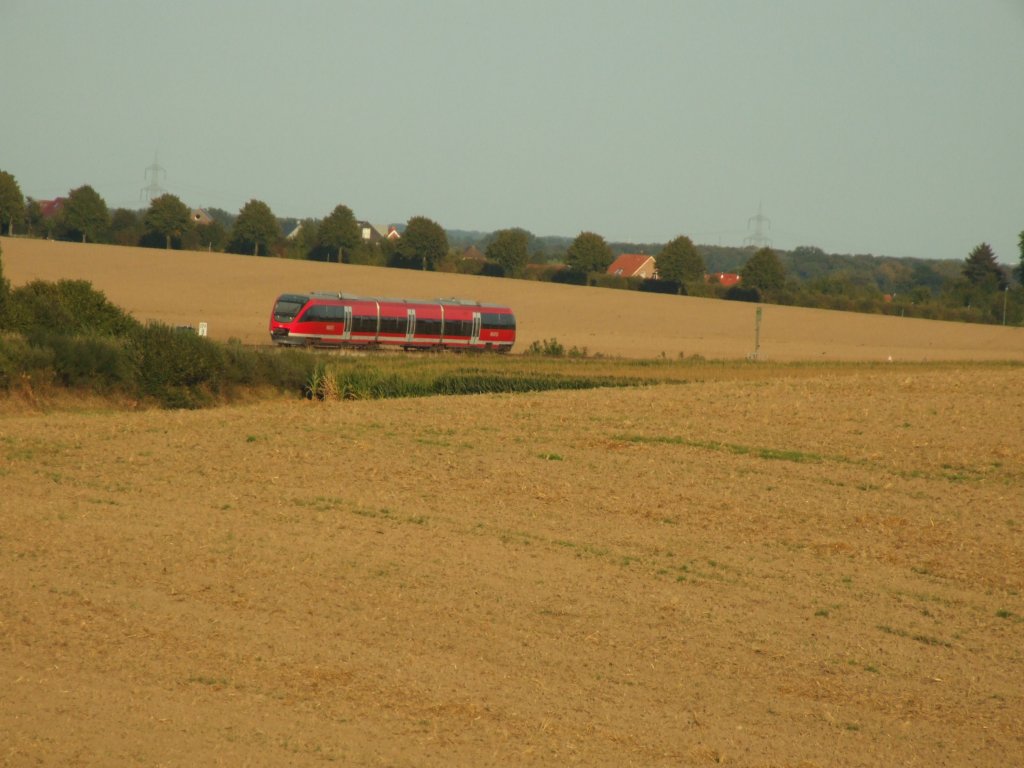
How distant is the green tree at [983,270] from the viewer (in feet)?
364

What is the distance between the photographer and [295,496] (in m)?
13.8

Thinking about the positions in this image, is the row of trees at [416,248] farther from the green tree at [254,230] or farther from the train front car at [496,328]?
the train front car at [496,328]

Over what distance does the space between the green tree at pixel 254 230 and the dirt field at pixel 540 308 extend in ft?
25.1

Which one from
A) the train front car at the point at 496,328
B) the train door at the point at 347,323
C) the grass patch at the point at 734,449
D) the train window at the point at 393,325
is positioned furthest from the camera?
the train front car at the point at 496,328

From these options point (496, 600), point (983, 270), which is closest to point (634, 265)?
point (983, 270)

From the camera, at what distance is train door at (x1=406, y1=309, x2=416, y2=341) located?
153 feet

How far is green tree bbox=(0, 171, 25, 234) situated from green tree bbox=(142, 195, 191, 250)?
9166mm

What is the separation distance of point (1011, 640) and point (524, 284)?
76.8 meters

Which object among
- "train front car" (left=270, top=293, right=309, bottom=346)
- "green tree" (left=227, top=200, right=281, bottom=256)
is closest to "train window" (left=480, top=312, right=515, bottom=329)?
"train front car" (left=270, top=293, right=309, bottom=346)

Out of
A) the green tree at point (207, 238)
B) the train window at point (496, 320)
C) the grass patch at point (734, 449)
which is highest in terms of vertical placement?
the green tree at point (207, 238)

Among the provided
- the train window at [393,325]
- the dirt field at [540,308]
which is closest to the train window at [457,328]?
the train window at [393,325]

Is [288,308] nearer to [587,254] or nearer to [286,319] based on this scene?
[286,319]

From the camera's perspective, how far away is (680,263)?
3575 inches

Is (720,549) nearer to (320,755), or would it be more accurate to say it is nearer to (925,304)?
(320,755)
